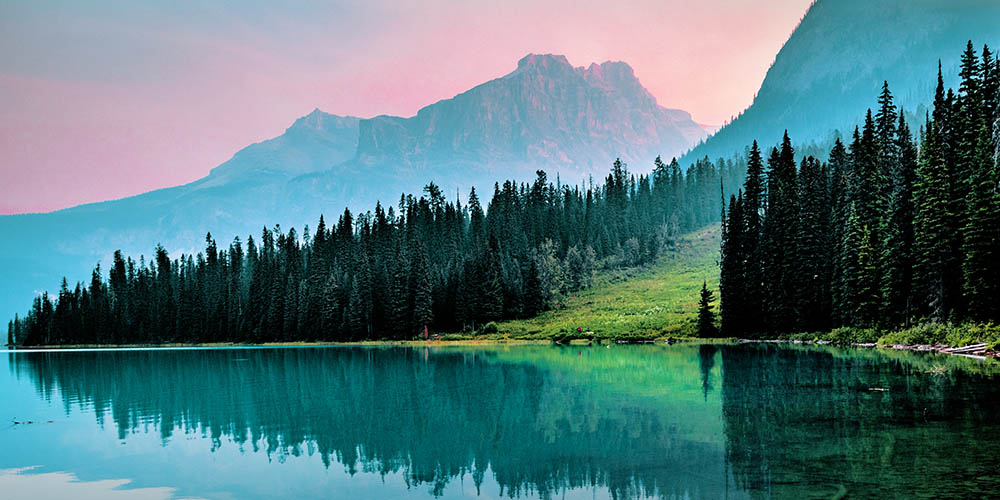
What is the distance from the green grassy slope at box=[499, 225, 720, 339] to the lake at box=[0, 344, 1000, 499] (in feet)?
159

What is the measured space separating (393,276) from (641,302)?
46.0 metres

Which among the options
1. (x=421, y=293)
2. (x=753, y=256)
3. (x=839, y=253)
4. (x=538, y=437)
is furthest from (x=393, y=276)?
(x=538, y=437)

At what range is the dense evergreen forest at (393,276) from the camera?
123m

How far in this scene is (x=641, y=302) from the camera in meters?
117

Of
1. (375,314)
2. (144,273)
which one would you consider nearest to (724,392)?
(375,314)

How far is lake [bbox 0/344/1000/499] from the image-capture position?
17000 millimetres

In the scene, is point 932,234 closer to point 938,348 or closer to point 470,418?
point 938,348

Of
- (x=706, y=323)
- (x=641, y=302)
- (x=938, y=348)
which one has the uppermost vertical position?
(x=641, y=302)

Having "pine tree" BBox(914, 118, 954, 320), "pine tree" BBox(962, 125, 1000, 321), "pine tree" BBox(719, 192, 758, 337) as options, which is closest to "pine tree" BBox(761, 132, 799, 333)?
"pine tree" BBox(719, 192, 758, 337)

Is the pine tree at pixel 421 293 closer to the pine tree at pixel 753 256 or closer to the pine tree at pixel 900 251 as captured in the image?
the pine tree at pixel 753 256

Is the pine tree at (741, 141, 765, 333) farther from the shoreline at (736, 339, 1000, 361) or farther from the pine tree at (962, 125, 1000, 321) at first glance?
the pine tree at (962, 125, 1000, 321)

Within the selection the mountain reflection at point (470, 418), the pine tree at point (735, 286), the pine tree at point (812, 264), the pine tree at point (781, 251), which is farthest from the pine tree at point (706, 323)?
the mountain reflection at point (470, 418)

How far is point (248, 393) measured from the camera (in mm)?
40688

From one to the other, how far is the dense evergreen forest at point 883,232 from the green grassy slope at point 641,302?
12.8m
